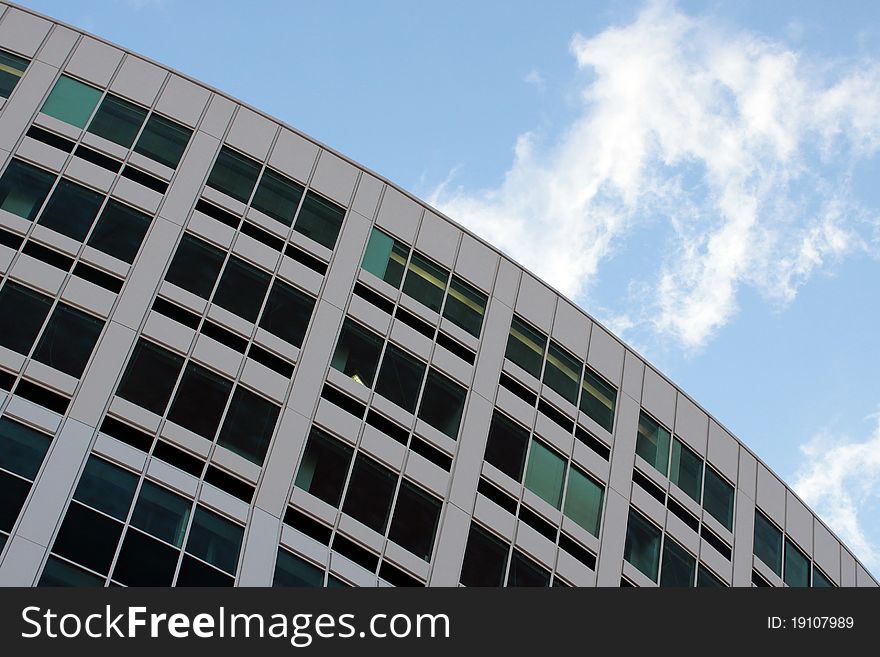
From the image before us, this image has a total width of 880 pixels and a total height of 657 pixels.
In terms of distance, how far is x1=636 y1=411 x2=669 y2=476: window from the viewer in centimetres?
3975

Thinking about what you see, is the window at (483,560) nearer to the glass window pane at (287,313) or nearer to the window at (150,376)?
the glass window pane at (287,313)

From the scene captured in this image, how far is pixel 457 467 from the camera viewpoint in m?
34.6

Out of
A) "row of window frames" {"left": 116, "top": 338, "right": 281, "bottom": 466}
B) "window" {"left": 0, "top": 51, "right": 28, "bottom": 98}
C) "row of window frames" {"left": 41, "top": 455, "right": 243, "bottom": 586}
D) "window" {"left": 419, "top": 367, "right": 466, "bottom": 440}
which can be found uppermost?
"window" {"left": 0, "top": 51, "right": 28, "bottom": 98}

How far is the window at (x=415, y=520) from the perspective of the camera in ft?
107

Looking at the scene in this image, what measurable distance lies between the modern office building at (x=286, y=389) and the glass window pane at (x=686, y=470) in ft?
0.36

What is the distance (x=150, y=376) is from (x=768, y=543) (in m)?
21.9

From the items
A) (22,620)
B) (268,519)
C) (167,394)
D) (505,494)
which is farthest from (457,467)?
(22,620)

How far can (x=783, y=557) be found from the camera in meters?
41.9

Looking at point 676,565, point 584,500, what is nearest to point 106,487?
point 584,500

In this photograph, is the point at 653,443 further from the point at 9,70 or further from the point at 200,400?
the point at 9,70

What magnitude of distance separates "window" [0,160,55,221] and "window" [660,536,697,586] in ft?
68.8

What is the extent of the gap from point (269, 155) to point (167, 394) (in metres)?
9.56

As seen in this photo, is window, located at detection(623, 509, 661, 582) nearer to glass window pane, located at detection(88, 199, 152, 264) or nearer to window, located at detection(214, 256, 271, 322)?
window, located at detection(214, 256, 271, 322)

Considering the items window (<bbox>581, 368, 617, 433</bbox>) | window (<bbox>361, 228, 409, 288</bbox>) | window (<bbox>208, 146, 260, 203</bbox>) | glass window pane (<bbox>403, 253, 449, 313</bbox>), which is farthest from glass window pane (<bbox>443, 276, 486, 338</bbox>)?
window (<bbox>208, 146, 260, 203</bbox>)
